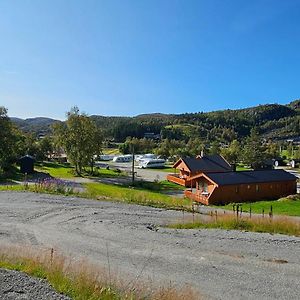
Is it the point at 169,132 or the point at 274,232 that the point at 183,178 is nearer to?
the point at 274,232

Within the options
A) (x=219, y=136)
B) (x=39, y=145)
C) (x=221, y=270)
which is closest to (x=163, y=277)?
(x=221, y=270)

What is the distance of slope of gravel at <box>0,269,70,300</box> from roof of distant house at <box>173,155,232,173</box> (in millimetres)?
43086

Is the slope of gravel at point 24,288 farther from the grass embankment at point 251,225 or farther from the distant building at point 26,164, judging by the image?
the distant building at point 26,164

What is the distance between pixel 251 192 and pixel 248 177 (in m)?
1.69

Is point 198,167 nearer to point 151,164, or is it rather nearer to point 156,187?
point 156,187

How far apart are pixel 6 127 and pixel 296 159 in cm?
6920

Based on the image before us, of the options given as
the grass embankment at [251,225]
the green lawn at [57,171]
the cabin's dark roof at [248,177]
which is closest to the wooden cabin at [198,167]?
the cabin's dark roof at [248,177]

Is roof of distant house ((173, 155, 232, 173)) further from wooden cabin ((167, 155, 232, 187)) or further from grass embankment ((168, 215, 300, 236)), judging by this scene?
grass embankment ((168, 215, 300, 236))

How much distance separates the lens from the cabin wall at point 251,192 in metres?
36.5

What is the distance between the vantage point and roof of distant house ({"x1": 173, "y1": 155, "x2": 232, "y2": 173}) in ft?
167

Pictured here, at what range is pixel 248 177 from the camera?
39250mm

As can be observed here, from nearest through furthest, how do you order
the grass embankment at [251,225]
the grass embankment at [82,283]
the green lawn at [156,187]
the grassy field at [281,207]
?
1. the grass embankment at [82,283]
2. the grass embankment at [251,225]
3. the grassy field at [281,207]
4. the green lawn at [156,187]

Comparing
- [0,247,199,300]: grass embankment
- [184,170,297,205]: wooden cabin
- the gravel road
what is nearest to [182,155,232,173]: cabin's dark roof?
[184,170,297,205]: wooden cabin

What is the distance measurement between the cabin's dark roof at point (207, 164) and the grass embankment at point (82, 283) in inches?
1634
